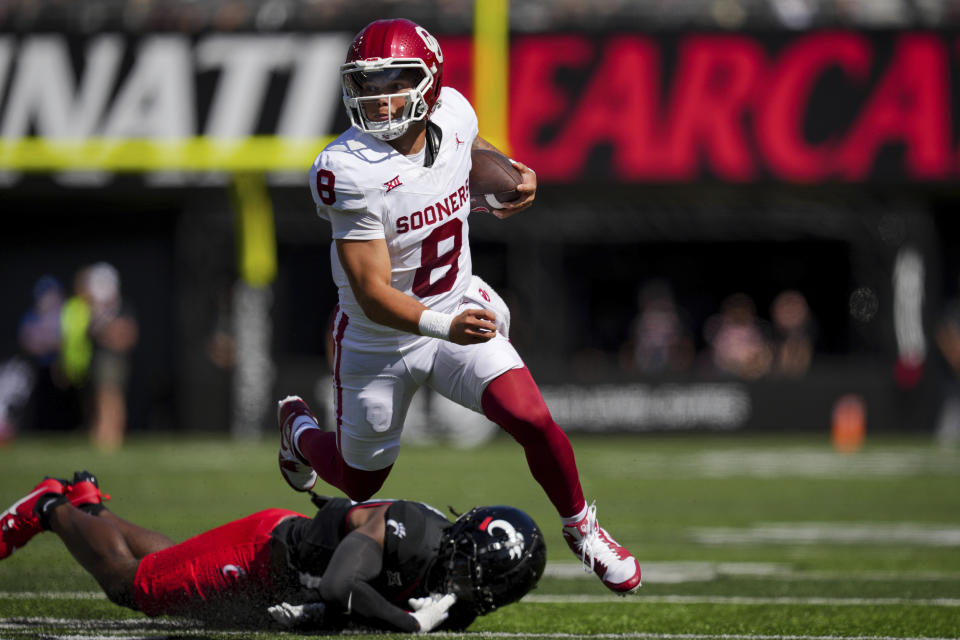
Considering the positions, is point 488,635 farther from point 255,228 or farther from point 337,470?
point 255,228

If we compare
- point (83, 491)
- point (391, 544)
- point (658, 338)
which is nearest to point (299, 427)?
point (83, 491)

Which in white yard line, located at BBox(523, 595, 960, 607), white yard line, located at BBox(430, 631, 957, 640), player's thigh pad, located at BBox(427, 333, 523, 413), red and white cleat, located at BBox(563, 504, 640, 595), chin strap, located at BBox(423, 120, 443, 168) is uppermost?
chin strap, located at BBox(423, 120, 443, 168)

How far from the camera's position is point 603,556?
455 cm

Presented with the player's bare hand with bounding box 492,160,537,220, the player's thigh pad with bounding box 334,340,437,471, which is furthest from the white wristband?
the player's bare hand with bounding box 492,160,537,220

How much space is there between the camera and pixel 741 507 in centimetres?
873

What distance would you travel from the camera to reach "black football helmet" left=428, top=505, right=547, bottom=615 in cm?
426

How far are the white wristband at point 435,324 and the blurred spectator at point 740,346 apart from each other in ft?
35.9

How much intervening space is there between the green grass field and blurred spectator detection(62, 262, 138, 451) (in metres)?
0.42

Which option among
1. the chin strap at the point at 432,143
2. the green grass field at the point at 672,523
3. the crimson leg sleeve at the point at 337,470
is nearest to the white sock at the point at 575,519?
the green grass field at the point at 672,523

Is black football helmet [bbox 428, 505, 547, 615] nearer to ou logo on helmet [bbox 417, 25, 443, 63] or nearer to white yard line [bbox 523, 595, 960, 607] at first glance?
white yard line [bbox 523, 595, 960, 607]

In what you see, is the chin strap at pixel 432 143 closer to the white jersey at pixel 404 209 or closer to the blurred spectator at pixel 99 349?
the white jersey at pixel 404 209

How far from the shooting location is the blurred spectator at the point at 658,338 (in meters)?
15.7

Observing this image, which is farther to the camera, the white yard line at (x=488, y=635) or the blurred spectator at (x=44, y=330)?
the blurred spectator at (x=44, y=330)

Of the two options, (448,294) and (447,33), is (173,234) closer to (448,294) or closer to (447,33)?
(447,33)
